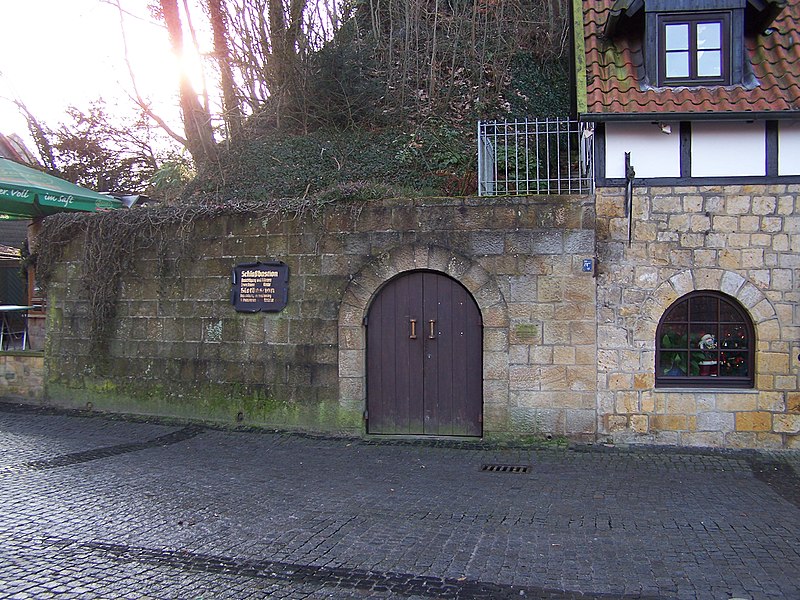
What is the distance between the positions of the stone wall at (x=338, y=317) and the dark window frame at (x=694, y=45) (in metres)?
2.02

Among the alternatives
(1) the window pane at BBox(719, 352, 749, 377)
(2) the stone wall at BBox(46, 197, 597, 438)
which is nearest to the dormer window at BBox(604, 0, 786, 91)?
(2) the stone wall at BBox(46, 197, 597, 438)

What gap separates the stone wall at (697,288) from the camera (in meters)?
7.74

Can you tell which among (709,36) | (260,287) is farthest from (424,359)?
(709,36)

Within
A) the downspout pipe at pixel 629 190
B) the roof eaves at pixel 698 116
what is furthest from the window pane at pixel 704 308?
the roof eaves at pixel 698 116

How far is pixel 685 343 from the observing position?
798 centimetres

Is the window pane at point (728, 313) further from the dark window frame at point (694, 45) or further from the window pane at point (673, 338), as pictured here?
the dark window frame at point (694, 45)

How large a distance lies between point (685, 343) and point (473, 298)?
8.67ft

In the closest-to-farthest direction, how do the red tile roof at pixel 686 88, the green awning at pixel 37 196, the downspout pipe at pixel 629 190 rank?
the downspout pipe at pixel 629 190, the red tile roof at pixel 686 88, the green awning at pixel 37 196

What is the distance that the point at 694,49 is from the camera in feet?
26.8

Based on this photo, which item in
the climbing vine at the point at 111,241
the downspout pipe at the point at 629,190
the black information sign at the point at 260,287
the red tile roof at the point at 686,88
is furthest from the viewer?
the climbing vine at the point at 111,241

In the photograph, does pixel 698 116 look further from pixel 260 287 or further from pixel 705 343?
pixel 260 287

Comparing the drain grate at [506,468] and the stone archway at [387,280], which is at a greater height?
the stone archway at [387,280]

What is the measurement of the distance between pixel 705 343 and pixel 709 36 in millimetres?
3842

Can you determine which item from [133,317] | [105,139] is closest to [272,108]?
[133,317]
